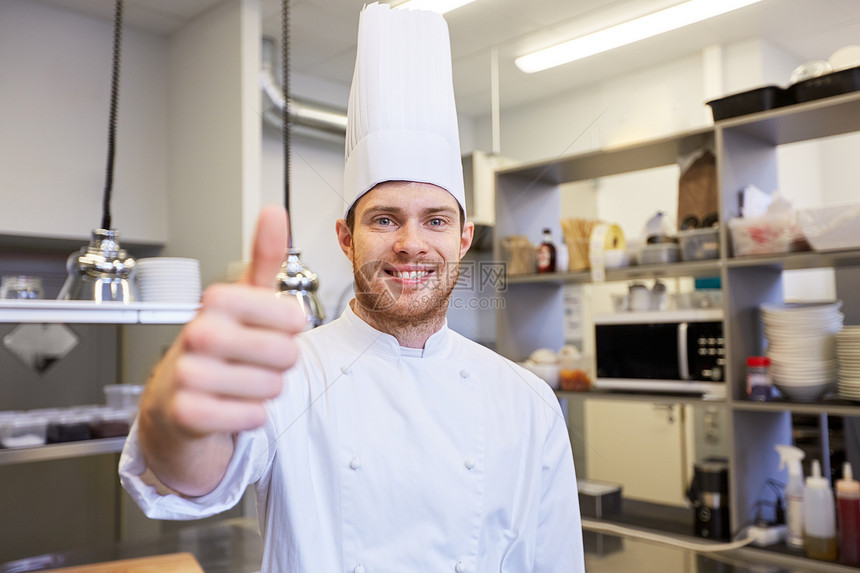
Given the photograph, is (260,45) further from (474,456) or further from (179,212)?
(474,456)

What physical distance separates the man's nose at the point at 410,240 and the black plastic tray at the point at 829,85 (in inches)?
59.2

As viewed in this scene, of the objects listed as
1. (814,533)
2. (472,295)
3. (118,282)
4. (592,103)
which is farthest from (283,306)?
(814,533)

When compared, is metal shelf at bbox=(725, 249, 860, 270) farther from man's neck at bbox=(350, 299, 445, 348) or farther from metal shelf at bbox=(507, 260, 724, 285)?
man's neck at bbox=(350, 299, 445, 348)

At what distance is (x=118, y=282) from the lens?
68.1 inches

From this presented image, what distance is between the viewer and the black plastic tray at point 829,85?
1734 mm

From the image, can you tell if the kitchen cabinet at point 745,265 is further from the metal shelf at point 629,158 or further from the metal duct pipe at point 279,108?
the metal duct pipe at point 279,108

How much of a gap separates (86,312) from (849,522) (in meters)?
1.99

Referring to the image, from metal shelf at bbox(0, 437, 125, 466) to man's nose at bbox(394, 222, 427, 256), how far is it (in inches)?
49.5

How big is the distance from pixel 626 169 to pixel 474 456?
1.55 meters

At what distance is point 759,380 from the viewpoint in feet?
6.14

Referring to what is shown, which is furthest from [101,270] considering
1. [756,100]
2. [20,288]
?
[756,100]

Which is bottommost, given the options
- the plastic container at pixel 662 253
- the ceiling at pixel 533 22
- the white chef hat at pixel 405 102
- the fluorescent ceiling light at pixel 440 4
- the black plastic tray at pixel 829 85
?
the plastic container at pixel 662 253

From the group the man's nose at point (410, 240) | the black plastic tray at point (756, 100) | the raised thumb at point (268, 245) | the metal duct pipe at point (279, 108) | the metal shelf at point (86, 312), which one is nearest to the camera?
the raised thumb at point (268, 245)

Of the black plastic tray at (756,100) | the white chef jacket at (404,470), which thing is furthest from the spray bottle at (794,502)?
the white chef jacket at (404,470)
